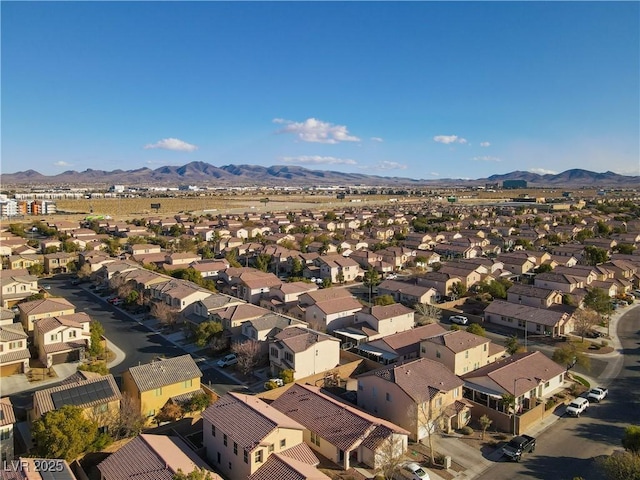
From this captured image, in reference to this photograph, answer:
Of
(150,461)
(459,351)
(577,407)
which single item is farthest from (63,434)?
(577,407)

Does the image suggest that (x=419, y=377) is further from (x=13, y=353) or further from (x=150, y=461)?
(x=13, y=353)

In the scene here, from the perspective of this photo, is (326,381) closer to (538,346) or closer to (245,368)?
(245,368)

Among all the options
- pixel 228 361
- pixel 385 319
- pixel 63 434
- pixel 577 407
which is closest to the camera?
pixel 63 434

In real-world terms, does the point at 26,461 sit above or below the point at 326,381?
above

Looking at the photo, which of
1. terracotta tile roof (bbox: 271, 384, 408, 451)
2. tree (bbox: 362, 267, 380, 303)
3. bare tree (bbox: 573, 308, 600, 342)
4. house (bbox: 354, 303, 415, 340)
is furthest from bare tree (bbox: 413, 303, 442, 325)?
terracotta tile roof (bbox: 271, 384, 408, 451)

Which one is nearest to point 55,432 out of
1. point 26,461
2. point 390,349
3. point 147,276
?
point 26,461

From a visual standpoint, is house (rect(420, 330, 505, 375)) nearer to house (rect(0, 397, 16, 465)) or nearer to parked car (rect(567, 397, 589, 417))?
parked car (rect(567, 397, 589, 417))
